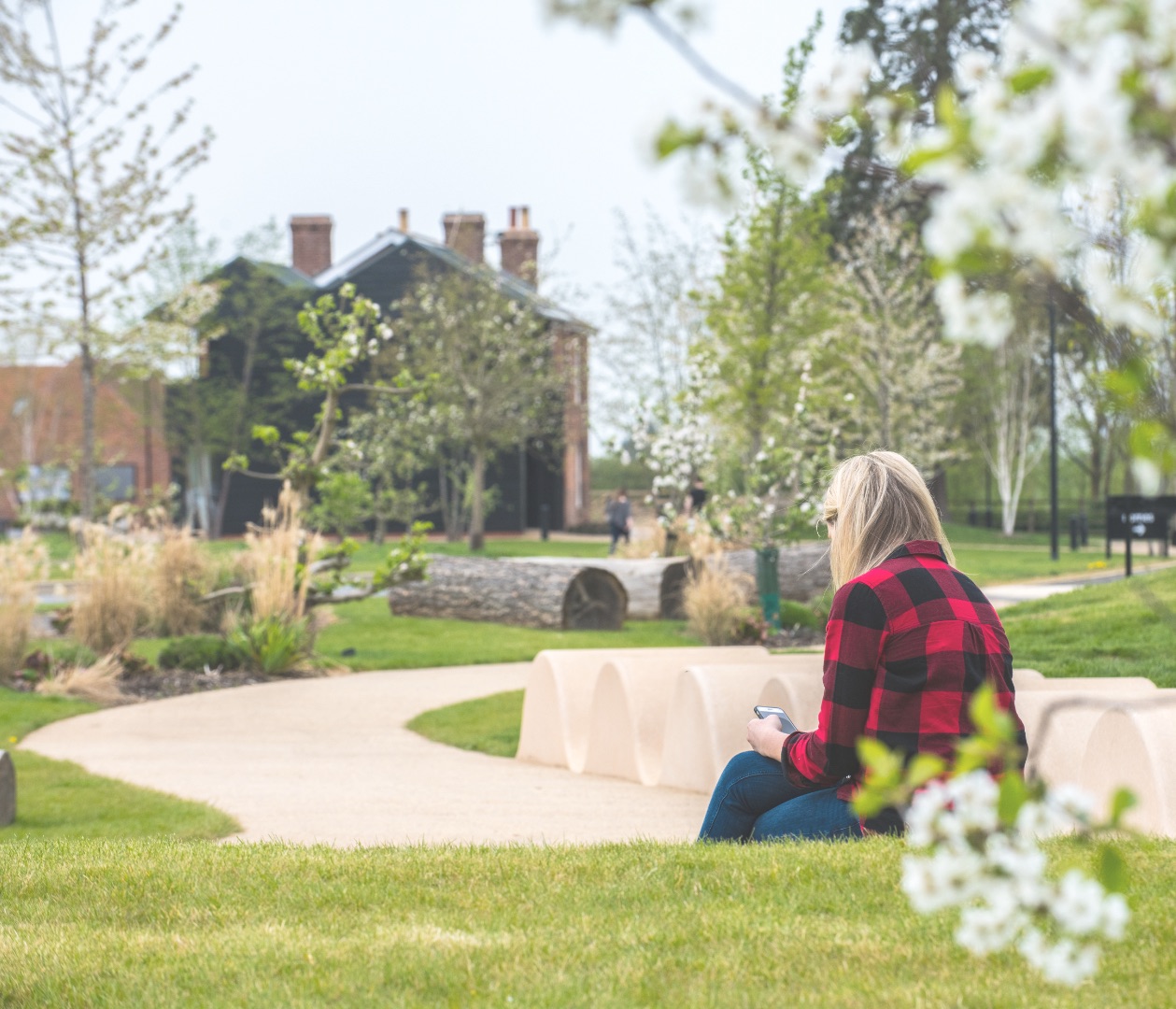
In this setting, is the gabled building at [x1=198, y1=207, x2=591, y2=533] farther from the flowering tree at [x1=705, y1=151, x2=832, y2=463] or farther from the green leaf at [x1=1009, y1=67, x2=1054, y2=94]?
the green leaf at [x1=1009, y1=67, x2=1054, y2=94]

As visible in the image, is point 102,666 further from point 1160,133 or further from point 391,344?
point 391,344

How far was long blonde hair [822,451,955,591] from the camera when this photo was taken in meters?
3.58

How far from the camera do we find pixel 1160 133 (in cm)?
130

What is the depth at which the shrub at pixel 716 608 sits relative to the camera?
47.4ft

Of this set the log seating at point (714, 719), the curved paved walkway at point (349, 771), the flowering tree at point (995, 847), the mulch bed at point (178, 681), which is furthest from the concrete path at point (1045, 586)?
the flowering tree at point (995, 847)

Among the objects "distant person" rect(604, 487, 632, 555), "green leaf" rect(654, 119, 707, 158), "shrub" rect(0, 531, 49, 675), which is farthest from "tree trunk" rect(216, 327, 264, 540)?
"green leaf" rect(654, 119, 707, 158)

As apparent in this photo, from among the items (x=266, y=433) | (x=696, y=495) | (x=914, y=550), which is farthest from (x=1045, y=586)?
(x=914, y=550)

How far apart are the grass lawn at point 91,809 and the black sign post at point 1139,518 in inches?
575

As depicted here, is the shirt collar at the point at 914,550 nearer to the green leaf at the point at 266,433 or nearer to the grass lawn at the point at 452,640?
the green leaf at the point at 266,433

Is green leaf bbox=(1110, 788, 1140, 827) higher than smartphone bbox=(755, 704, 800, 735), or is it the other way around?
green leaf bbox=(1110, 788, 1140, 827)

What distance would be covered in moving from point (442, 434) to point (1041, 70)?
3137 centimetres

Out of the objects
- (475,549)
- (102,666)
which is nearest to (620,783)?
(102,666)

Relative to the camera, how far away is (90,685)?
37.2 feet

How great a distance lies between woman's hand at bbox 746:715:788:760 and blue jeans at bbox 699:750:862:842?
0.08 meters
